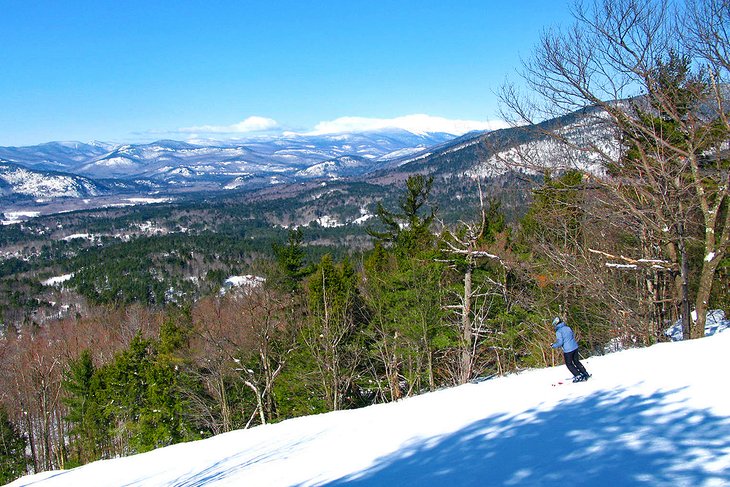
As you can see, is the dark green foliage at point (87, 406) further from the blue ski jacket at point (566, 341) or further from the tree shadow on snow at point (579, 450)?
the blue ski jacket at point (566, 341)

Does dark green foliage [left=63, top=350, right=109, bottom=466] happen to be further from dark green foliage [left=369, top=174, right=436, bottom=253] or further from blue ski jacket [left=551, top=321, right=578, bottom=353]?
blue ski jacket [left=551, top=321, right=578, bottom=353]

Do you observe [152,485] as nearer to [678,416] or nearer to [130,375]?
[678,416]

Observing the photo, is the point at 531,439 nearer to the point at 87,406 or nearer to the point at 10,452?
the point at 87,406

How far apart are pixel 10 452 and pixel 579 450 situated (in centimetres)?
4210

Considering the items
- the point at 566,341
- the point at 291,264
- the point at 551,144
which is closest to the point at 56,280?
the point at 291,264

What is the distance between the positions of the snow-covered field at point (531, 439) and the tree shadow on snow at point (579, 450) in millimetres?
15

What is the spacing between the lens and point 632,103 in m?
10.2

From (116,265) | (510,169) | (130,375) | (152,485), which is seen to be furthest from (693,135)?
(116,265)

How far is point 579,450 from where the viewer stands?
5.01 m

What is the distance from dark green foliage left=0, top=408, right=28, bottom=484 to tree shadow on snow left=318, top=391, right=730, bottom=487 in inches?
1378

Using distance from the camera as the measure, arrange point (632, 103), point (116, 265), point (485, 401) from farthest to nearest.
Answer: point (116, 265) → point (632, 103) → point (485, 401)

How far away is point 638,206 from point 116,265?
147m

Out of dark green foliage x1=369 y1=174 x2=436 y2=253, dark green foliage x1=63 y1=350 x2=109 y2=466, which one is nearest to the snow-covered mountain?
dark green foliage x1=369 y1=174 x2=436 y2=253

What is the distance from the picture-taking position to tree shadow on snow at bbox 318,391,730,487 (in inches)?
165
